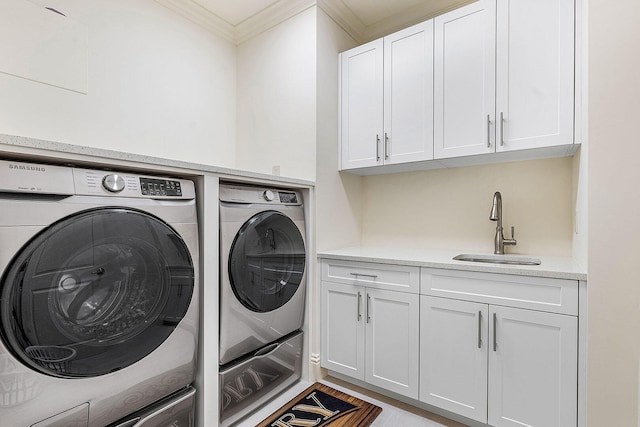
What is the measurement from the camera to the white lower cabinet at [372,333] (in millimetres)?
1737

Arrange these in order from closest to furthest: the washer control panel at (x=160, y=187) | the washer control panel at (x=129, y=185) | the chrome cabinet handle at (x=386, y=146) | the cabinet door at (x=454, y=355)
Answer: the washer control panel at (x=129, y=185), the washer control panel at (x=160, y=187), the cabinet door at (x=454, y=355), the chrome cabinet handle at (x=386, y=146)

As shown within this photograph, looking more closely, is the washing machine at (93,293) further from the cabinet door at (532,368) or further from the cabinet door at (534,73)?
the cabinet door at (534,73)

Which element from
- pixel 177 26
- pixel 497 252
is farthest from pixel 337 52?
pixel 497 252

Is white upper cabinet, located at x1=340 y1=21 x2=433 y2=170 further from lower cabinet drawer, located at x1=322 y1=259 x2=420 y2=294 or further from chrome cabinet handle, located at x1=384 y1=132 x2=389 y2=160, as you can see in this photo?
lower cabinet drawer, located at x1=322 y1=259 x2=420 y2=294

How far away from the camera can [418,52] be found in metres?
1.97

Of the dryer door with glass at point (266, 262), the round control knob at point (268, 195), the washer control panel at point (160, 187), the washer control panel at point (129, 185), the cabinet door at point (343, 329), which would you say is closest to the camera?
the washer control panel at point (129, 185)

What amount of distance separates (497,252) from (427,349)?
2.61 feet

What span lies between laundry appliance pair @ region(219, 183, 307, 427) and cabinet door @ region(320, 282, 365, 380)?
0.17m

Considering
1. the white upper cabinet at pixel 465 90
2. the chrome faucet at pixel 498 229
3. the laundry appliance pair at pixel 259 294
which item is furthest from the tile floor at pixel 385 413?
the white upper cabinet at pixel 465 90

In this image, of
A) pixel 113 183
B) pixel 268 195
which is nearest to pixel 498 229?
pixel 268 195

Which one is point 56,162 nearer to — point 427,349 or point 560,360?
point 427,349

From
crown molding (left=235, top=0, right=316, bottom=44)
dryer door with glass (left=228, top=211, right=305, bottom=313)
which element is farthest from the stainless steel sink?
crown molding (left=235, top=0, right=316, bottom=44)

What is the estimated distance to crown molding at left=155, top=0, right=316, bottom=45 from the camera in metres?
2.22

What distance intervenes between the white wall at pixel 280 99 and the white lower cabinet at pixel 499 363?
1219 millimetres
